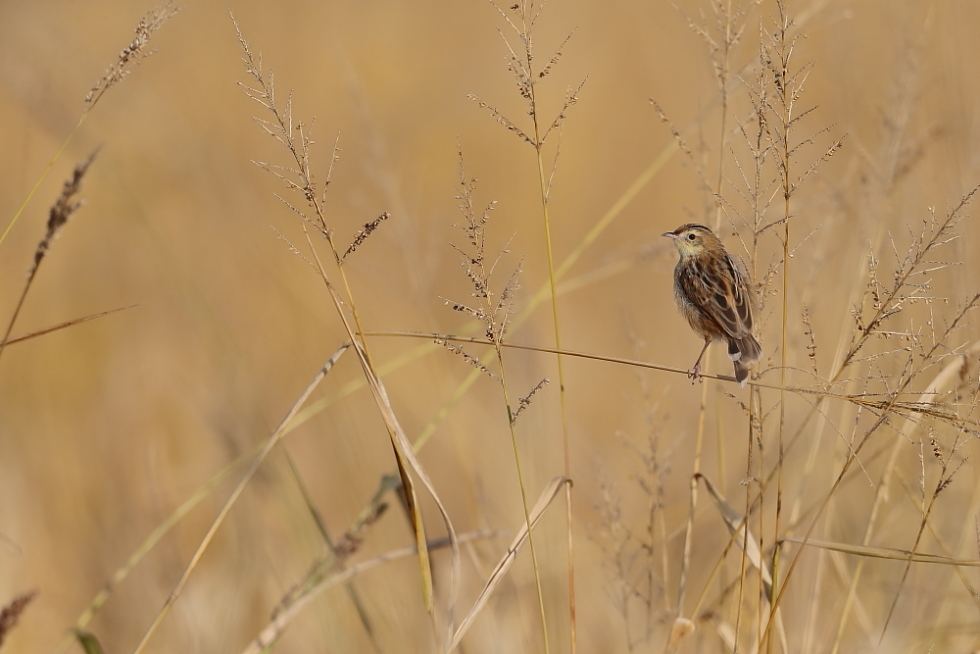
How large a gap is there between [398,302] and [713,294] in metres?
4.22

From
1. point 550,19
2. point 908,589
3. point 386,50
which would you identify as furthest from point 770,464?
point 386,50

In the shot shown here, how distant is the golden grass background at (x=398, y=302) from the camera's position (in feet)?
11.2

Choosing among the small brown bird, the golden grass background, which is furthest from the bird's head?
the golden grass background

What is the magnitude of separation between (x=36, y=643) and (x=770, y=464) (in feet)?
12.6

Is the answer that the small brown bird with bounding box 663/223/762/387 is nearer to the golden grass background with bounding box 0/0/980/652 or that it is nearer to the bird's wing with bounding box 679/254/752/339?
the bird's wing with bounding box 679/254/752/339

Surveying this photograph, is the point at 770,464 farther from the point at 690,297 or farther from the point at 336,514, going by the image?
the point at 336,514

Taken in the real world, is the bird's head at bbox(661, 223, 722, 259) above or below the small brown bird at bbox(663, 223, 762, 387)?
above

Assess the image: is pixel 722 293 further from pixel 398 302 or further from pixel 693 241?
pixel 398 302

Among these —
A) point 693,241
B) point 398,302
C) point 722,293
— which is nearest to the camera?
point 722,293

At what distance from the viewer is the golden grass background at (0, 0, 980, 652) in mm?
3412

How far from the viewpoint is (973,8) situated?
5414 mm

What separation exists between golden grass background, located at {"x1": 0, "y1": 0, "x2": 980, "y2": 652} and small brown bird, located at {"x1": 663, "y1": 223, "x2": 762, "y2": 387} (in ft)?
0.36

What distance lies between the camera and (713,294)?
320cm

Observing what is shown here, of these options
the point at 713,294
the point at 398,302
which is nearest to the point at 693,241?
the point at 713,294
